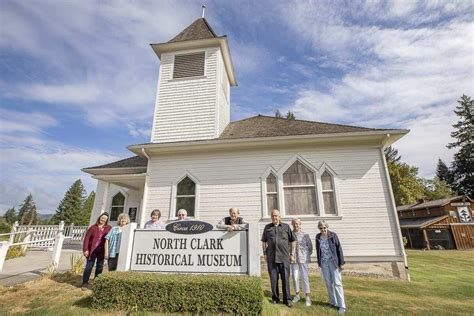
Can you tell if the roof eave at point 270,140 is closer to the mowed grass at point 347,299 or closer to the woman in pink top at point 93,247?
the woman in pink top at point 93,247

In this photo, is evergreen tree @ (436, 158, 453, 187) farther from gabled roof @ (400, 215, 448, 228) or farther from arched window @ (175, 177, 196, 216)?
arched window @ (175, 177, 196, 216)

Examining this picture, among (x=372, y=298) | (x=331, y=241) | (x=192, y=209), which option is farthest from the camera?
(x=192, y=209)

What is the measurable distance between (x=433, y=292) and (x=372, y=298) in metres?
2.15

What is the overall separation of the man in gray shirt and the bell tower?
20.5 ft

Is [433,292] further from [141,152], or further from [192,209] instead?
[141,152]

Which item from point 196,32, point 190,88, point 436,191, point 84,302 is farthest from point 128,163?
point 436,191

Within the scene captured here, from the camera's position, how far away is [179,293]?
3828mm

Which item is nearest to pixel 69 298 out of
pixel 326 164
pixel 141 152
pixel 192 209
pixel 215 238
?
pixel 215 238

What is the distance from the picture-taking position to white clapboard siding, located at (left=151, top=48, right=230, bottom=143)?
412 inches

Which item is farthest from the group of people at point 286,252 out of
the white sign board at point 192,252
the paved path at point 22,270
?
the paved path at point 22,270

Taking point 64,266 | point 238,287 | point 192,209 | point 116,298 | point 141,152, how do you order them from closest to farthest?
point 238,287
point 116,298
point 64,266
point 192,209
point 141,152

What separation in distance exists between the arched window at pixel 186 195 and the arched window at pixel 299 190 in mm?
3491

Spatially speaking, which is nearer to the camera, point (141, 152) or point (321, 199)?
point (321, 199)

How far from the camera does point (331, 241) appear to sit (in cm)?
475
